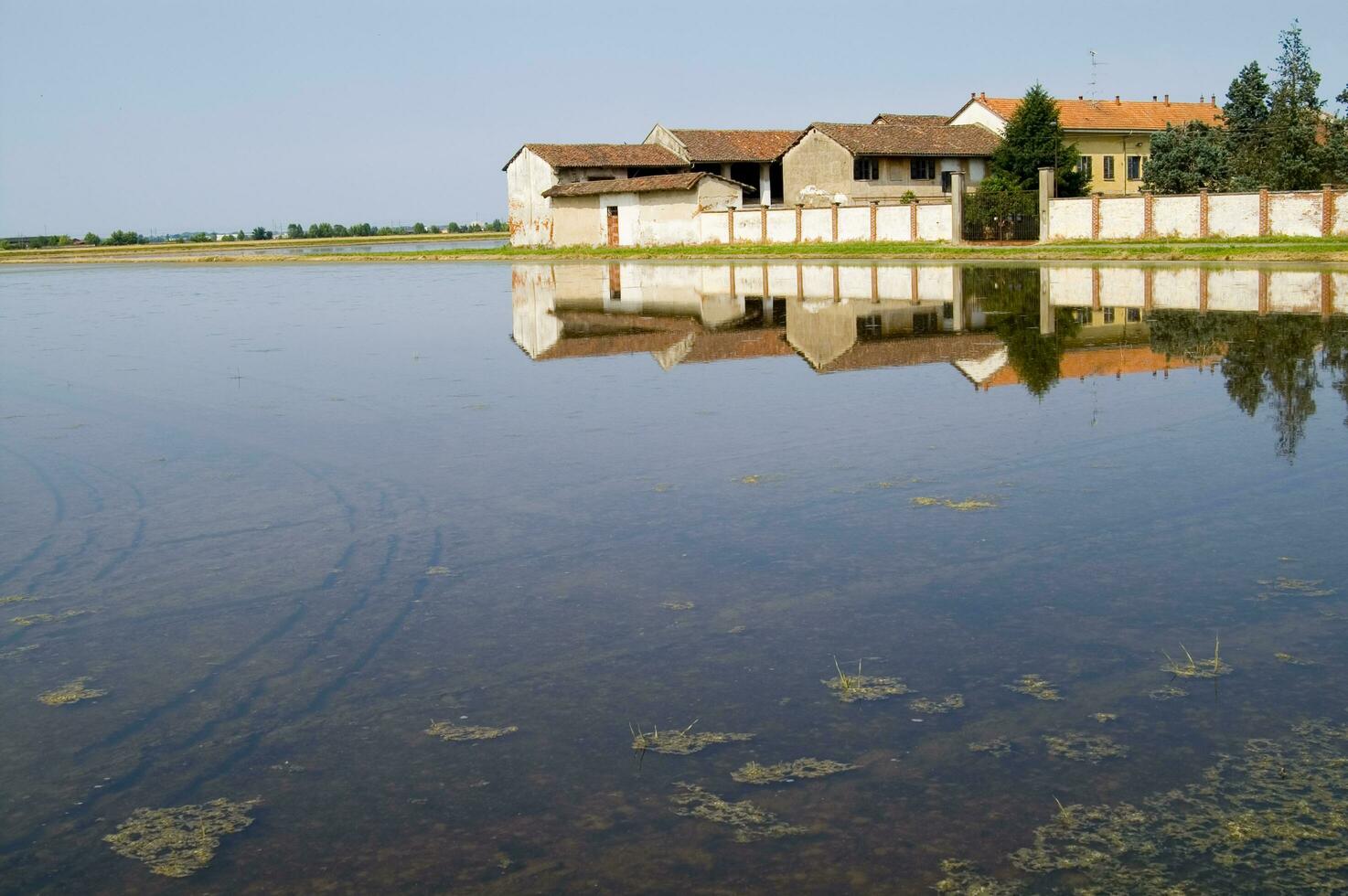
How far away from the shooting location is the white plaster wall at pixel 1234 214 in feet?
136

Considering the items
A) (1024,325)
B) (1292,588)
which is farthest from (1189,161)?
(1292,588)

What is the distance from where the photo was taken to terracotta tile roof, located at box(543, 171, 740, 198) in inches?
2409

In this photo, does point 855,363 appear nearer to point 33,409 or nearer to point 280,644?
point 33,409

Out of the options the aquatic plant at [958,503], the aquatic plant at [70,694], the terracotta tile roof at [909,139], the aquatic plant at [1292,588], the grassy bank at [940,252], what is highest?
the terracotta tile roof at [909,139]

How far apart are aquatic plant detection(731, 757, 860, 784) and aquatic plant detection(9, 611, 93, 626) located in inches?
161

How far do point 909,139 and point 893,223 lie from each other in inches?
568

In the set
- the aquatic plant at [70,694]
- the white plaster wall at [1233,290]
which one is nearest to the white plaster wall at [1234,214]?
the white plaster wall at [1233,290]

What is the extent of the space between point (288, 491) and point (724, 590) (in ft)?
14.3

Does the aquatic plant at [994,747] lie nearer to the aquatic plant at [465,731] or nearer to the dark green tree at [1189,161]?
the aquatic plant at [465,731]

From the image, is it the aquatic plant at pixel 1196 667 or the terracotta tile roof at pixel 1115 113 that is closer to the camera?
the aquatic plant at pixel 1196 667

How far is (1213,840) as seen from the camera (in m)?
4.48

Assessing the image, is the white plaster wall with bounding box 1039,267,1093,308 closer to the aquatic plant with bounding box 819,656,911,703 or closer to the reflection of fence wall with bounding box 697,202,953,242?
the reflection of fence wall with bounding box 697,202,953,242

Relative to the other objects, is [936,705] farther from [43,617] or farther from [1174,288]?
[1174,288]

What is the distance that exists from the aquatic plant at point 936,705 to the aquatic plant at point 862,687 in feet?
0.39
